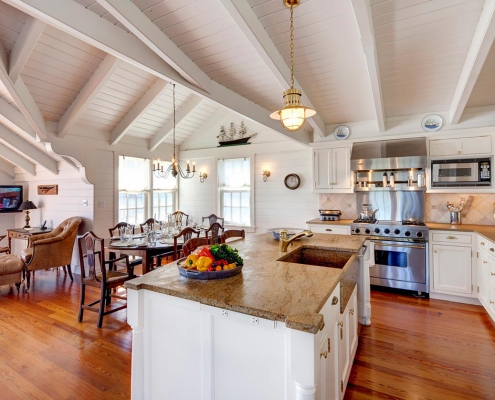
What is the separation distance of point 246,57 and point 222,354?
112 inches

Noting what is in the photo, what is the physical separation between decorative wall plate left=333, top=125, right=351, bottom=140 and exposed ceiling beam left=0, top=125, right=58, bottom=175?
213 inches

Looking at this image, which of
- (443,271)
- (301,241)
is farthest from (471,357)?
(301,241)

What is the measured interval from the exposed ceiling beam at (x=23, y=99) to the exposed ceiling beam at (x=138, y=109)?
3.83ft

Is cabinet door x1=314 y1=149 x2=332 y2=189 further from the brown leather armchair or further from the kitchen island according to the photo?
the brown leather armchair

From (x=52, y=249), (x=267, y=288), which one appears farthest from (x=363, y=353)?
(x=52, y=249)

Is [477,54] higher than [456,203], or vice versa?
[477,54]

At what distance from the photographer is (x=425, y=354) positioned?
2582 millimetres

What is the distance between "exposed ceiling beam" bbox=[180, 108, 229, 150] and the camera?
20.1 ft

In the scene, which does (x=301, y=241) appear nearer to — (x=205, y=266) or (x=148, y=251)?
(x=205, y=266)

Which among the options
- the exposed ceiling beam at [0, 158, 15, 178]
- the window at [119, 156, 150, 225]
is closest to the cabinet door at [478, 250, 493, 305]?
the window at [119, 156, 150, 225]

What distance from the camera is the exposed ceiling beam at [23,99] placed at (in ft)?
9.98

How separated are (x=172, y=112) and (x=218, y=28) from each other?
3.27 meters

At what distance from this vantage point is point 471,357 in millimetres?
2527

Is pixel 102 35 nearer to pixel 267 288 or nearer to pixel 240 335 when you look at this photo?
pixel 267 288
